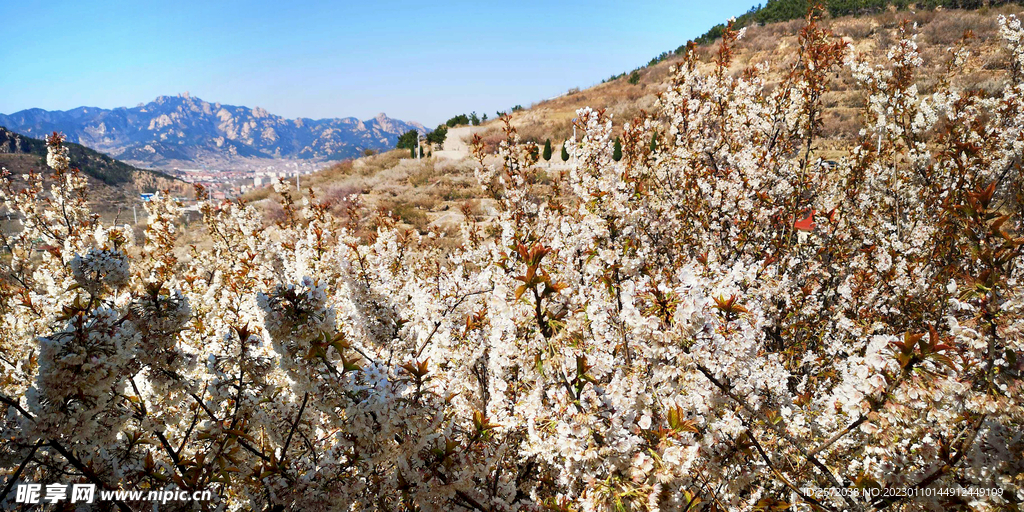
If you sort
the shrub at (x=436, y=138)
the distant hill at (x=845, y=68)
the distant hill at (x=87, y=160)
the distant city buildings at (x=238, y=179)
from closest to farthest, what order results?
the distant city buildings at (x=238, y=179) → the distant hill at (x=845, y=68) → the shrub at (x=436, y=138) → the distant hill at (x=87, y=160)

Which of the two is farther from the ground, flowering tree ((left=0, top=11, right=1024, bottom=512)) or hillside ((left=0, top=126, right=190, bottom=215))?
hillside ((left=0, top=126, right=190, bottom=215))

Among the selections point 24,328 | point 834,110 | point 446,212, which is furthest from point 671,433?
point 834,110

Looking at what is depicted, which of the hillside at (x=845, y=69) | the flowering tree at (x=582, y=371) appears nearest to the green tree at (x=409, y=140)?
the hillside at (x=845, y=69)

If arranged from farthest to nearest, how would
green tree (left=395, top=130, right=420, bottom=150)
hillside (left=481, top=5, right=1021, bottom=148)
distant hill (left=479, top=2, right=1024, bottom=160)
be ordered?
green tree (left=395, top=130, right=420, bottom=150) < hillside (left=481, top=5, right=1021, bottom=148) < distant hill (left=479, top=2, right=1024, bottom=160)

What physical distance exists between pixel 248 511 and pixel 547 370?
233cm

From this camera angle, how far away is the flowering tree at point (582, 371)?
1664mm

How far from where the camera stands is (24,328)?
374 cm

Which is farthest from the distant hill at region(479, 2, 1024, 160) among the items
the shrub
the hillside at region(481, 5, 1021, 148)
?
the shrub

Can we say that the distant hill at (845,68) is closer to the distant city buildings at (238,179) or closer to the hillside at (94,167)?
the distant city buildings at (238,179)

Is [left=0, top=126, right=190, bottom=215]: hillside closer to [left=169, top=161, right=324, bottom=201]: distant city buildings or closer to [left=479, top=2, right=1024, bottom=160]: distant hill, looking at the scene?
[left=169, top=161, right=324, bottom=201]: distant city buildings

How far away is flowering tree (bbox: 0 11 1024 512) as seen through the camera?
1664 mm

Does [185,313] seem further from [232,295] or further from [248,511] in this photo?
[232,295]

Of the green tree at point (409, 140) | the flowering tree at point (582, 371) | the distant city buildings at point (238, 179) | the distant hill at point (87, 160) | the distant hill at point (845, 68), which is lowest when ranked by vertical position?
the flowering tree at point (582, 371)

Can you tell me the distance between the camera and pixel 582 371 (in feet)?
6.00
